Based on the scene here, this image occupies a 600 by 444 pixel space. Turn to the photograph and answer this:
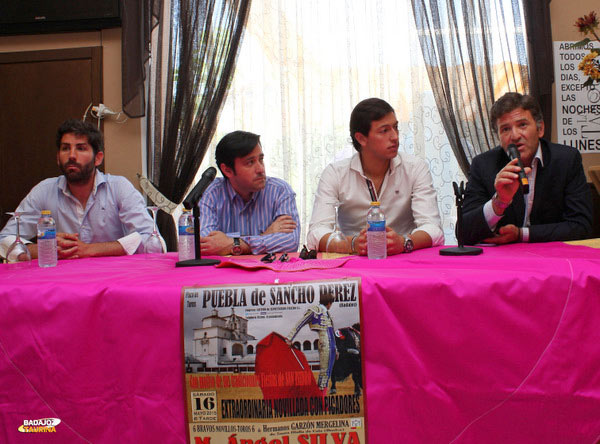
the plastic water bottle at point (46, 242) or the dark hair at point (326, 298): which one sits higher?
the plastic water bottle at point (46, 242)

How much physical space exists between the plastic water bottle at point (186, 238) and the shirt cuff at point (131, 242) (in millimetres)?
537

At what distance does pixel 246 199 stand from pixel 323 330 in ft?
4.65

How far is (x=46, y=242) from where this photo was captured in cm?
156

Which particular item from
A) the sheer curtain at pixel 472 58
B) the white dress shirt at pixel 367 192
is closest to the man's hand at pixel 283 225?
the white dress shirt at pixel 367 192

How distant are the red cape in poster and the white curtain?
231cm

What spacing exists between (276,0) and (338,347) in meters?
2.96

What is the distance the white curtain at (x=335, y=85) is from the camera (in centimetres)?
327

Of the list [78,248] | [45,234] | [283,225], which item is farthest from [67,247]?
[283,225]

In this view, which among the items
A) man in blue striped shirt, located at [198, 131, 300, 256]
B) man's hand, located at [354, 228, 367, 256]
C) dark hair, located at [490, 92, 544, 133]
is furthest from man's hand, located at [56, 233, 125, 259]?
dark hair, located at [490, 92, 544, 133]

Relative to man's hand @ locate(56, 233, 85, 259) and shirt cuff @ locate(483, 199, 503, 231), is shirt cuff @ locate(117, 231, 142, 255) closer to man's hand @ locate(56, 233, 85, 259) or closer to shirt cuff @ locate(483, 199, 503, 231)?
man's hand @ locate(56, 233, 85, 259)

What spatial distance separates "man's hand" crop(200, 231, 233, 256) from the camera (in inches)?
71.1

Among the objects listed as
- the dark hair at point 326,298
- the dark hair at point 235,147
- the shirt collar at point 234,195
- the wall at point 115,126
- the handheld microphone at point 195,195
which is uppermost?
the wall at point 115,126

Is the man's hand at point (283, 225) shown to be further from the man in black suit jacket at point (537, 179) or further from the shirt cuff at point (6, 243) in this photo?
the shirt cuff at point (6, 243)

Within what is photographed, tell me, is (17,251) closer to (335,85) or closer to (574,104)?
(335,85)
